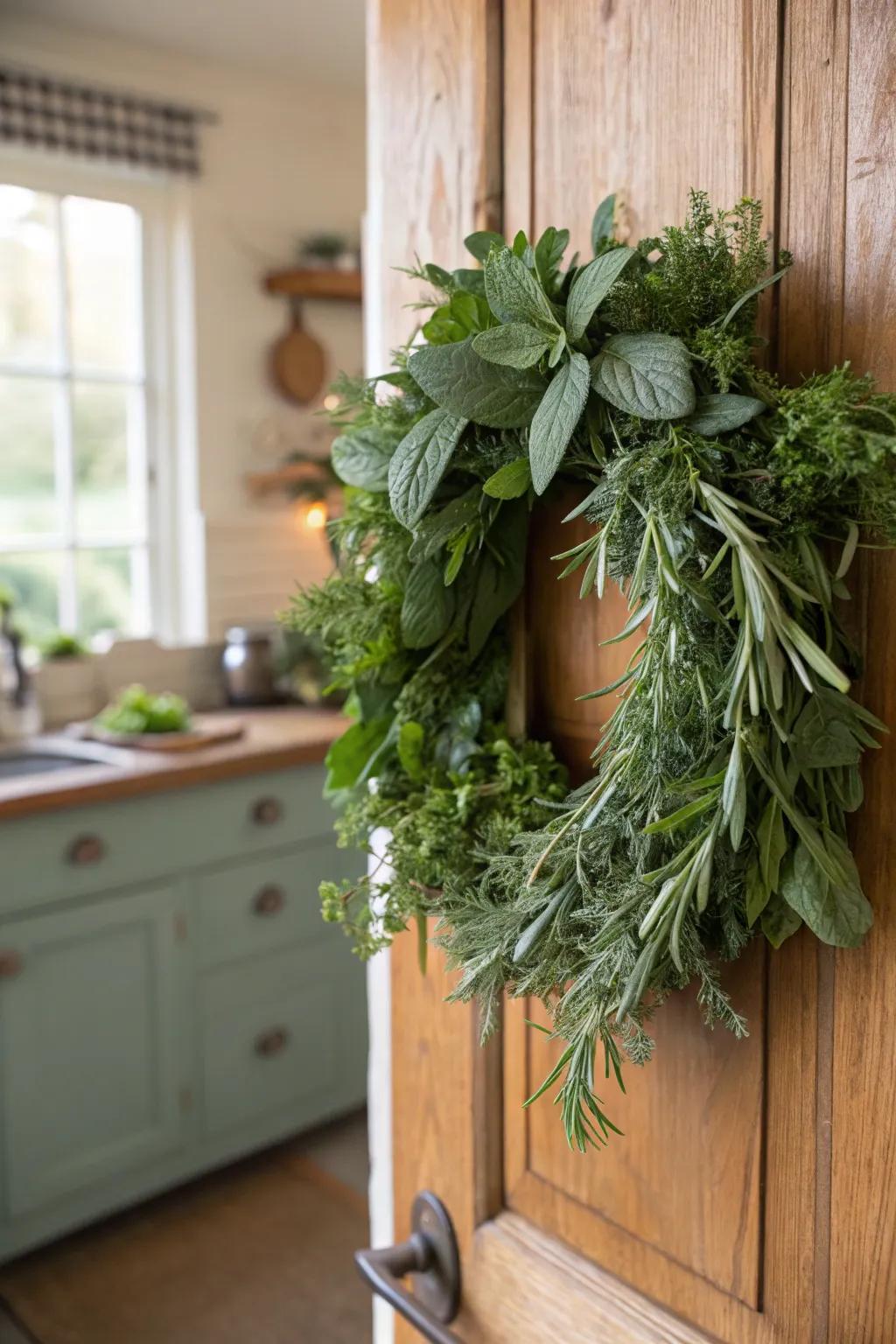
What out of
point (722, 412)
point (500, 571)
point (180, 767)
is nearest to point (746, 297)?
point (722, 412)

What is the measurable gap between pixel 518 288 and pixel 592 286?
5 cm

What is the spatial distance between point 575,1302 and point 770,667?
0.59m

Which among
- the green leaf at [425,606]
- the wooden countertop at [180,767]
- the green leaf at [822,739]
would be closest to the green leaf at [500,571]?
the green leaf at [425,606]

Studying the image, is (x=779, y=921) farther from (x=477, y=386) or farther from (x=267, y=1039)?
(x=267, y=1039)

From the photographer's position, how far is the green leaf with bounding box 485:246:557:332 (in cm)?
75

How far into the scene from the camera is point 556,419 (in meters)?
0.73

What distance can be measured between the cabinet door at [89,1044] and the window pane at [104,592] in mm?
978

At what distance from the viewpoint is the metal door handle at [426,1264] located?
1049 millimetres

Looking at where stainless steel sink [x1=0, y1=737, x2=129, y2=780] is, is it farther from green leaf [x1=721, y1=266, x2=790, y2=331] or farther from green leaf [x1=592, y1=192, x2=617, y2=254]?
green leaf [x1=721, y1=266, x2=790, y2=331]

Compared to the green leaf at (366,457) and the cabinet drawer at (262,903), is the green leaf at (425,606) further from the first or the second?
the cabinet drawer at (262,903)

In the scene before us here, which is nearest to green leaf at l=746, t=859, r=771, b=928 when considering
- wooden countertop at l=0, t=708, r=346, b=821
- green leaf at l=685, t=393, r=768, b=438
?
green leaf at l=685, t=393, r=768, b=438

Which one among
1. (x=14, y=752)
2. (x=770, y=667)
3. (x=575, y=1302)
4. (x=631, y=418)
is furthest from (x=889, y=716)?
(x=14, y=752)

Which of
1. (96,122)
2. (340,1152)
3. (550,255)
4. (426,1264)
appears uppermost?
(96,122)

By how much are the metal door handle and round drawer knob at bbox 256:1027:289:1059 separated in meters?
1.70
